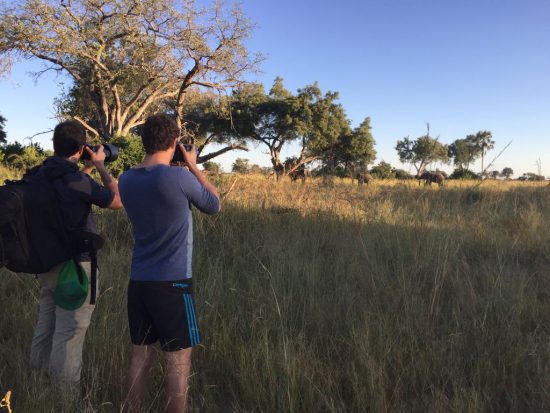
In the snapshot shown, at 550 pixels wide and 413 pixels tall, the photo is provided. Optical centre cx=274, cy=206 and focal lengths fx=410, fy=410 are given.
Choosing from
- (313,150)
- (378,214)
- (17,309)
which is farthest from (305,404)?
(313,150)

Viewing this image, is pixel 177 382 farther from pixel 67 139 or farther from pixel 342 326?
pixel 67 139

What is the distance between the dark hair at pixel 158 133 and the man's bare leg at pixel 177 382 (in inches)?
45.4

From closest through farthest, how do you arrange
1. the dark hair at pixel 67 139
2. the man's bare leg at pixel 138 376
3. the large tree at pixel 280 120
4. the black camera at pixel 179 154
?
the man's bare leg at pixel 138 376 < the black camera at pixel 179 154 < the dark hair at pixel 67 139 < the large tree at pixel 280 120

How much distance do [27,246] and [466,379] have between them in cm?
284

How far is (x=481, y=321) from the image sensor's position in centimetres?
323

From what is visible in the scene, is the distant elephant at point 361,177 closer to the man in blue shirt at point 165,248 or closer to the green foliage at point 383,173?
the green foliage at point 383,173

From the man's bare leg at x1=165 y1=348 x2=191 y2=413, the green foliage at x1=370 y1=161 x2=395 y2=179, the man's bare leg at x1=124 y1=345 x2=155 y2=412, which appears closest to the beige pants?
Answer: the man's bare leg at x1=124 y1=345 x2=155 y2=412

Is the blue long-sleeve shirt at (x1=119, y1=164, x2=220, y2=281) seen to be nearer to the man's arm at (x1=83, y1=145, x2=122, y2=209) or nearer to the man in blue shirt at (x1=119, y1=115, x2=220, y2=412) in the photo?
the man in blue shirt at (x1=119, y1=115, x2=220, y2=412)

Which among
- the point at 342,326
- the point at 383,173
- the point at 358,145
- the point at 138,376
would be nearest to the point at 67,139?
the point at 138,376

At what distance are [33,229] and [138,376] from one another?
1.10 meters

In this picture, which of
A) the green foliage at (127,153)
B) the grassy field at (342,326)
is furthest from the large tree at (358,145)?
the grassy field at (342,326)

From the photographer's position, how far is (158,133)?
7.57 ft

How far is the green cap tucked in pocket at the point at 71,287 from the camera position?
2514mm

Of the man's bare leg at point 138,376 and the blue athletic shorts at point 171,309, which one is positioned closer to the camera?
the blue athletic shorts at point 171,309
